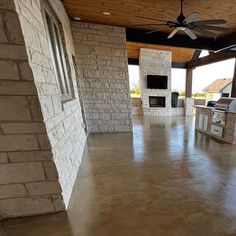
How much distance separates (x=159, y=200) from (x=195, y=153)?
1729 mm

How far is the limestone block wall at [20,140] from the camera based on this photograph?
120 centimetres

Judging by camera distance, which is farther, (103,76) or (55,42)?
(103,76)

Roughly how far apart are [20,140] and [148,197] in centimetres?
155

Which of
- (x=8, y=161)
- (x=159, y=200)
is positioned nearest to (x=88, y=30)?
(x=8, y=161)

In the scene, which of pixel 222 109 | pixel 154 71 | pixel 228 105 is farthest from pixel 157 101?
pixel 228 105

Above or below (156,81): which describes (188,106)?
below

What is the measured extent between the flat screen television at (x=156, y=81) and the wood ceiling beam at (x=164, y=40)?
287 cm

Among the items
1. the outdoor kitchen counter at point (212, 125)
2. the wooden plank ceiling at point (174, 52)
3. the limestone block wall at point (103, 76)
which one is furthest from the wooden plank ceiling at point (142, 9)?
the wooden plank ceiling at point (174, 52)

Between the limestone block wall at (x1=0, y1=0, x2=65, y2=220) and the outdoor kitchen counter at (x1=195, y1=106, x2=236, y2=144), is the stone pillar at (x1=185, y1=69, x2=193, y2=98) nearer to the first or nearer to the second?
the outdoor kitchen counter at (x1=195, y1=106, x2=236, y2=144)

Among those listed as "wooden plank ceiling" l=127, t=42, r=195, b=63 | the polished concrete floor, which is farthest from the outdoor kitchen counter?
"wooden plank ceiling" l=127, t=42, r=195, b=63

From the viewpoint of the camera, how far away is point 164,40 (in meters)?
4.59

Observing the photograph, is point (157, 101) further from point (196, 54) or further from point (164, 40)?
point (164, 40)

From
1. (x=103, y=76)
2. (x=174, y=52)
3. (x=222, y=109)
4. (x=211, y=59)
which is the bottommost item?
(x=222, y=109)

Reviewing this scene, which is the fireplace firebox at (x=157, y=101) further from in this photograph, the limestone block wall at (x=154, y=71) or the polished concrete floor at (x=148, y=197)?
the polished concrete floor at (x=148, y=197)
